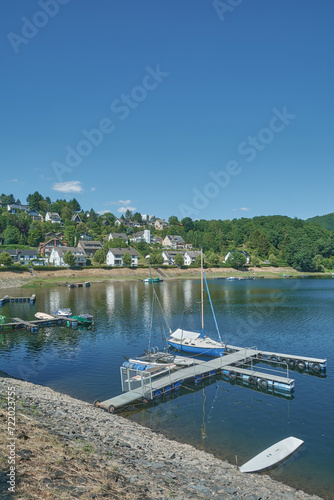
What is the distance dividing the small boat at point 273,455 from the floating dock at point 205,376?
10.0 m

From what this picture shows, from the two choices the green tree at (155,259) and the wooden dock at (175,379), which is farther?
the green tree at (155,259)

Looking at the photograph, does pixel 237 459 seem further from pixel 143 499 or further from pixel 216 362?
pixel 216 362

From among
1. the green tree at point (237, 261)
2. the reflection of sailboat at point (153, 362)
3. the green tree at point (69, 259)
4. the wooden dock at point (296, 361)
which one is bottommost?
the wooden dock at point (296, 361)

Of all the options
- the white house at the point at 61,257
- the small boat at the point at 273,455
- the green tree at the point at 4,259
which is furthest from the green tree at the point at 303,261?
the small boat at the point at 273,455

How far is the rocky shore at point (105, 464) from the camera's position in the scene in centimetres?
1322

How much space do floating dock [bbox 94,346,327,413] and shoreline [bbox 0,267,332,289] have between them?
303 ft

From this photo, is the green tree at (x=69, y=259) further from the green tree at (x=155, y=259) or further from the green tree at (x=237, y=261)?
the green tree at (x=237, y=261)

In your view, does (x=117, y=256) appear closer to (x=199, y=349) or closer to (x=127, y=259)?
(x=127, y=259)

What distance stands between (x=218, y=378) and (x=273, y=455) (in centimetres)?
1555

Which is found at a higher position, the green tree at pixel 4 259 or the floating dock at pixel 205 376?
the green tree at pixel 4 259

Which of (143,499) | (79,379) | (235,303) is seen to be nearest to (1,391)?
(79,379)

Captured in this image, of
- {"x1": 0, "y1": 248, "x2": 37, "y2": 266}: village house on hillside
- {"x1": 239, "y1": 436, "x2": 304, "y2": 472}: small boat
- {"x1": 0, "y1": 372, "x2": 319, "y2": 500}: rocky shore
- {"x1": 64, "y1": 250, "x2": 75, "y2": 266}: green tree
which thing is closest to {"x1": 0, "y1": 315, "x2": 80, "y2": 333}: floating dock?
{"x1": 0, "y1": 372, "x2": 319, "y2": 500}: rocky shore

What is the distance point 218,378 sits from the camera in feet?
117

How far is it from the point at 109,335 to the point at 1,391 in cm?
2746
